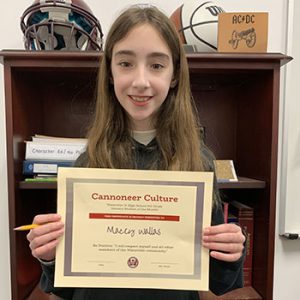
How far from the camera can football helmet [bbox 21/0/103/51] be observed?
89 cm

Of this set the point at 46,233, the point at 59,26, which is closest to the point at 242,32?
the point at 59,26

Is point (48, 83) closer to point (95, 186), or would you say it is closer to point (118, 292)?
point (95, 186)

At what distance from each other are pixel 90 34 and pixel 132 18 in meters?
0.31

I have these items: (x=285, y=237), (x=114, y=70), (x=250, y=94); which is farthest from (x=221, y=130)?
(x=114, y=70)

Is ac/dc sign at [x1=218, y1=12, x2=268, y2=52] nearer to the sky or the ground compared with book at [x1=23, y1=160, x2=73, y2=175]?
nearer to the sky

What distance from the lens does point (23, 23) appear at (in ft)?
3.05

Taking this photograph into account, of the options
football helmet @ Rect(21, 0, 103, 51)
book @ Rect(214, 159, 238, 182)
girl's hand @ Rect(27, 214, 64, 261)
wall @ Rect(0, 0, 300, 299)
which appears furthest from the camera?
wall @ Rect(0, 0, 300, 299)

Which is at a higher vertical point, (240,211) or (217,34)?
(217,34)

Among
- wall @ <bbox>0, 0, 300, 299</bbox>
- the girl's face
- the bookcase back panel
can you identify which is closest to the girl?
the girl's face

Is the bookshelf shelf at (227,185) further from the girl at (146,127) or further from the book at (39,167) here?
the girl at (146,127)

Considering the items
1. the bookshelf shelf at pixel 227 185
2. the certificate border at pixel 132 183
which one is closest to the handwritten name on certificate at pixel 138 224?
the certificate border at pixel 132 183

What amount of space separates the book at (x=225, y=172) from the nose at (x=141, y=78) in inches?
18.5

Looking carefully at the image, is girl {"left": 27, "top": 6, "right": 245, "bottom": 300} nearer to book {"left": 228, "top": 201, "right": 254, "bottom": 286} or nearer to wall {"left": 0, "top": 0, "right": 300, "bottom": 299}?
book {"left": 228, "top": 201, "right": 254, "bottom": 286}

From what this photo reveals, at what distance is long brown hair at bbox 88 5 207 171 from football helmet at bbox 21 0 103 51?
0.25 m
